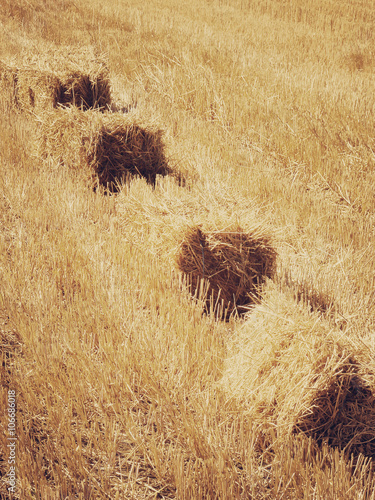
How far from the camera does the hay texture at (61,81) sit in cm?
552

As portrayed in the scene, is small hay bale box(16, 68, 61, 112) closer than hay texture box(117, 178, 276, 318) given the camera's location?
No

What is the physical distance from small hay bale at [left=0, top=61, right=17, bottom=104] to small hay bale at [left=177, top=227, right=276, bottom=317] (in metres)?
4.54

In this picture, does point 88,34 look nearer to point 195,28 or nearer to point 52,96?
point 195,28

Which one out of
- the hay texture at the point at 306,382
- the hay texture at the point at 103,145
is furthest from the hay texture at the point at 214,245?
the hay texture at the point at 103,145

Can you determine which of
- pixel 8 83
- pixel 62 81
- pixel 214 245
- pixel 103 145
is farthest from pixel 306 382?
pixel 8 83

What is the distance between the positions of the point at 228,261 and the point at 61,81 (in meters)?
3.71

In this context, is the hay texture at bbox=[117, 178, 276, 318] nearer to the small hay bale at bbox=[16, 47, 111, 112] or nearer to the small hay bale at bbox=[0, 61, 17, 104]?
the small hay bale at bbox=[16, 47, 111, 112]

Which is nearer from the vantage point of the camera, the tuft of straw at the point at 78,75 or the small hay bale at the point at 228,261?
the small hay bale at the point at 228,261

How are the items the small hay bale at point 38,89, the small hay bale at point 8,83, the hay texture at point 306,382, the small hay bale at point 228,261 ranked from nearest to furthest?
1. the hay texture at point 306,382
2. the small hay bale at point 228,261
3. the small hay bale at point 38,89
4. the small hay bale at point 8,83

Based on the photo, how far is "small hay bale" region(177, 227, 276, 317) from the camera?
9.52 feet

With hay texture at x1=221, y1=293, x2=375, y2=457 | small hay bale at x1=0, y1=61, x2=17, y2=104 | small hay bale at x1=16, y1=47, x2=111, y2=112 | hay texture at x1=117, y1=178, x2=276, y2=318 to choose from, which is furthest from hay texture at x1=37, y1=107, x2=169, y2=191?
Result: hay texture at x1=221, y1=293, x2=375, y2=457

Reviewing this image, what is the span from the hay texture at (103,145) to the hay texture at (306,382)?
260cm

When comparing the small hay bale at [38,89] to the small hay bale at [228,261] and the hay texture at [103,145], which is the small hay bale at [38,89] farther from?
the small hay bale at [228,261]

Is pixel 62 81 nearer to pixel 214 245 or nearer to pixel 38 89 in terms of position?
pixel 38 89
